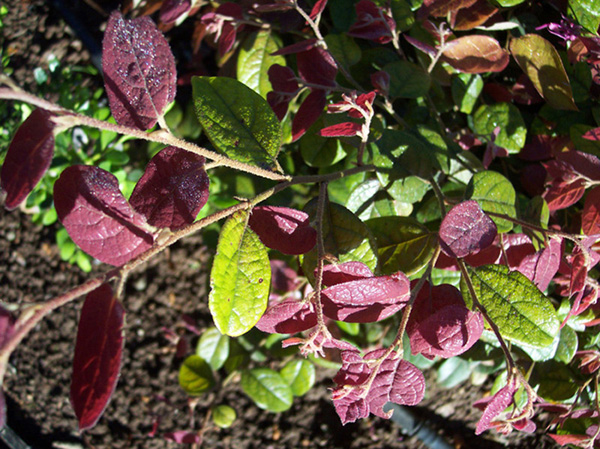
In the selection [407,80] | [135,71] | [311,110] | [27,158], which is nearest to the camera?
[27,158]

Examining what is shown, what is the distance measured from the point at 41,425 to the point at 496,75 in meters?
2.19

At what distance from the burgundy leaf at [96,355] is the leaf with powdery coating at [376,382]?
322mm

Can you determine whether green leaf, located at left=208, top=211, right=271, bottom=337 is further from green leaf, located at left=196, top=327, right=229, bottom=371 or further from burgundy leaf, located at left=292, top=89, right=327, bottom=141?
green leaf, located at left=196, top=327, right=229, bottom=371

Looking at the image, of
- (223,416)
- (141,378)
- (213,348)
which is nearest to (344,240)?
(213,348)

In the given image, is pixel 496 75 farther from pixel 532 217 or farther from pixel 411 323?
pixel 411 323

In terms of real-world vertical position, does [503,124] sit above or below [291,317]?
below

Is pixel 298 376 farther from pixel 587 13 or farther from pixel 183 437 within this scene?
pixel 587 13

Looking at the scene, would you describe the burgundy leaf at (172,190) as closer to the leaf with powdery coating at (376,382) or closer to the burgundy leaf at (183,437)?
the leaf with powdery coating at (376,382)

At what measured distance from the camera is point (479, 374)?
157 centimetres

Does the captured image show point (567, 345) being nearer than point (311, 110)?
No

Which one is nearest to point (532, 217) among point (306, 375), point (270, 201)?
point (270, 201)

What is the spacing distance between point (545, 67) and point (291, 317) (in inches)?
32.2

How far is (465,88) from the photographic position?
1.18 m

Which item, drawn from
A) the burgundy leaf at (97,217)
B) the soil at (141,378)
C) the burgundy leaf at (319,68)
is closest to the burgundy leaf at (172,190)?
the burgundy leaf at (97,217)
